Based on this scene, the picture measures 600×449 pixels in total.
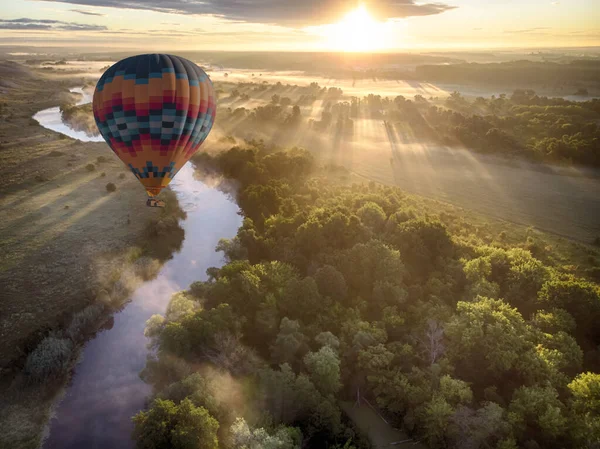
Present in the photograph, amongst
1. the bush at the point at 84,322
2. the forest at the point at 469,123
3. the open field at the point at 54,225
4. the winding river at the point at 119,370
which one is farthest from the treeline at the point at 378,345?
the forest at the point at 469,123

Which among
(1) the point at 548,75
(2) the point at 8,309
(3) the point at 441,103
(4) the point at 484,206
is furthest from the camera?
(1) the point at 548,75

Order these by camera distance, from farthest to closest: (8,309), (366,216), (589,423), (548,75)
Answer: (548,75)
(366,216)
(8,309)
(589,423)

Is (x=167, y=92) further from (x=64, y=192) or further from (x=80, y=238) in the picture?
(x=64, y=192)

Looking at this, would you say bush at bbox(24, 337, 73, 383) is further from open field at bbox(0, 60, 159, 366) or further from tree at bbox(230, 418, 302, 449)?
tree at bbox(230, 418, 302, 449)

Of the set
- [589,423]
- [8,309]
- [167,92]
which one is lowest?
[8,309]

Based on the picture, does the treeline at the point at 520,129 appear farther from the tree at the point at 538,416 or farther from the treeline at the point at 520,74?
the treeline at the point at 520,74

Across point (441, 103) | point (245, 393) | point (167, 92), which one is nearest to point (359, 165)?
point (167, 92)

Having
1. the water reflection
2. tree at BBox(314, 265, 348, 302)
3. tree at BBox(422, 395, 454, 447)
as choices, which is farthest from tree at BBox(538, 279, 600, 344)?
the water reflection
